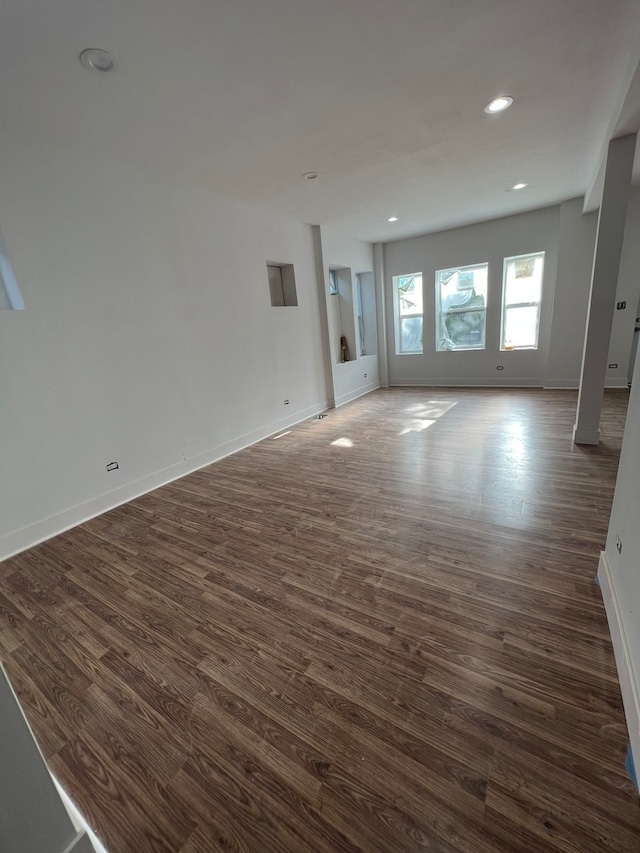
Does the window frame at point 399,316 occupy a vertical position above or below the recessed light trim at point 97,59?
below

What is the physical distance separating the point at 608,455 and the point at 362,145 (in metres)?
3.56

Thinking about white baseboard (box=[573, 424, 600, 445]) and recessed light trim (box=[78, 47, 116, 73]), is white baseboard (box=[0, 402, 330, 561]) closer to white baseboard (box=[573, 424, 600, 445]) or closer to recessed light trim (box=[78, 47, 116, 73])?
recessed light trim (box=[78, 47, 116, 73])

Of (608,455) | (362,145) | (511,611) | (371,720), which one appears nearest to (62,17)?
(362,145)

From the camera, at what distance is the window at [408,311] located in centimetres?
696

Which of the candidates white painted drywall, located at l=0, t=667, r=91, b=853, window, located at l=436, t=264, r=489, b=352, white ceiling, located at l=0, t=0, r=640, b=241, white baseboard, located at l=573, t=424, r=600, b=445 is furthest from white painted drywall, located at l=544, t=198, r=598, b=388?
white painted drywall, located at l=0, t=667, r=91, b=853

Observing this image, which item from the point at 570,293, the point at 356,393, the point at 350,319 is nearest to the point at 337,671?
the point at 356,393

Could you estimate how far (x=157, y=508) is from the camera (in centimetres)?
300

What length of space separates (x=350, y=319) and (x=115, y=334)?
457 centimetres

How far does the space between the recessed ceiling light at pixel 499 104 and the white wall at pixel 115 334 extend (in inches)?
105

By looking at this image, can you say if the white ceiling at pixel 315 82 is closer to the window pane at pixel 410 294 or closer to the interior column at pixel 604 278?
the interior column at pixel 604 278

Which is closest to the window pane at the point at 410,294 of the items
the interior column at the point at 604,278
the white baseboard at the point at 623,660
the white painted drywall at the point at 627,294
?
the white painted drywall at the point at 627,294

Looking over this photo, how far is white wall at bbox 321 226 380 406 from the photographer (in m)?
5.74

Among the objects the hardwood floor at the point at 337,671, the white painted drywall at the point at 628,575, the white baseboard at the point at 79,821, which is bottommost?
the hardwood floor at the point at 337,671

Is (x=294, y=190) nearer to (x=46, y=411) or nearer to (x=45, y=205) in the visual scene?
(x=45, y=205)
